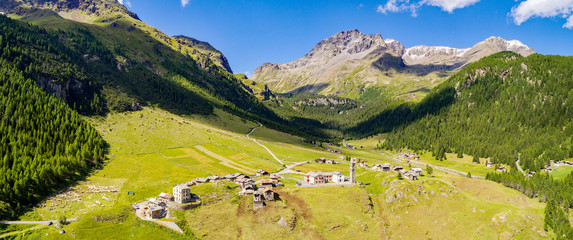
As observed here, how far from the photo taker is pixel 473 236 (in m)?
91.6

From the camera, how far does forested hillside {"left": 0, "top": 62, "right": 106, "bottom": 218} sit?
100750 millimetres

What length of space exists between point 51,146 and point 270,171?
99.8m

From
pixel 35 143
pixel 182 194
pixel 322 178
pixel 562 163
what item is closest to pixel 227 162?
pixel 322 178

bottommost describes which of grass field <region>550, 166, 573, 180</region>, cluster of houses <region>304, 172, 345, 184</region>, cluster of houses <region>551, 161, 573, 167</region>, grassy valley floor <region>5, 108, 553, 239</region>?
grassy valley floor <region>5, 108, 553, 239</region>

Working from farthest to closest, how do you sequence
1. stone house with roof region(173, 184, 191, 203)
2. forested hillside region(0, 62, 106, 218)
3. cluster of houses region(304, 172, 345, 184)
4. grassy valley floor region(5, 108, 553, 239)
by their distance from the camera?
cluster of houses region(304, 172, 345, 184) → forested hillside region(0, 62, 106, 218) → stone house with roof region(173, 184, 191, 203) → grassy valley floor region(5, 108, 553, 239)

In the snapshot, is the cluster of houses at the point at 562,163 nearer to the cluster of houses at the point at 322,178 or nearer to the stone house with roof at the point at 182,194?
the cluster of houses at the point at 322,178

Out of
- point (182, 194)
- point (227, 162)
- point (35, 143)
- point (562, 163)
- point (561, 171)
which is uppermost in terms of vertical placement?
point (562, 163)

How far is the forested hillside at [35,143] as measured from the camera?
101 meters

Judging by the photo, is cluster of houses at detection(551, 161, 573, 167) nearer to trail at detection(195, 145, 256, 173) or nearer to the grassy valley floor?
the grassy valley floor

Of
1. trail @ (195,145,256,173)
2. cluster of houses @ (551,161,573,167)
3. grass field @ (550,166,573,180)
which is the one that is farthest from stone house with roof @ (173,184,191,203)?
cluster of houses @ (551,161,573,167)

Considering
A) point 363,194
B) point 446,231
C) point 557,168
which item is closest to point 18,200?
point 363,194

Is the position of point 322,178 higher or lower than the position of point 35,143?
lower

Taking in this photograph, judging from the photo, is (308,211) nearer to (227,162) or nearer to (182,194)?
(182,194)

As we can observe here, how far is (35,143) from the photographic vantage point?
132 m
